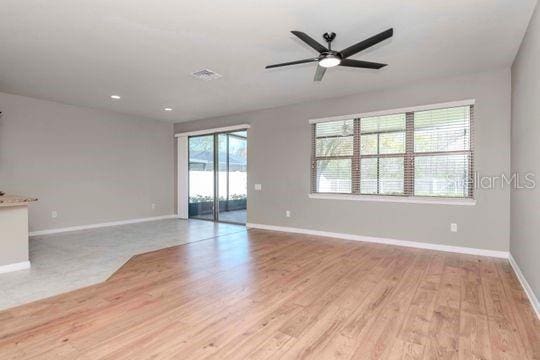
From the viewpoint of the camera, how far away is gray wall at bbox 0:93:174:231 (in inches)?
213

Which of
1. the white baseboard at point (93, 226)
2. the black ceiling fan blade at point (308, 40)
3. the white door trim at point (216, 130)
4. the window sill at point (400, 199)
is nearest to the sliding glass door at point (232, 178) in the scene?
the white door trim at point (216, 130)

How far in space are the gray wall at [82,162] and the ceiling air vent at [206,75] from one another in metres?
3.50

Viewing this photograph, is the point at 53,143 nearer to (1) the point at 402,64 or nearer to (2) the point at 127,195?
(2) the point at 127,195

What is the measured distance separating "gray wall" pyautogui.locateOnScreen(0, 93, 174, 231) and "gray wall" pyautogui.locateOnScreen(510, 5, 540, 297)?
7296 mm

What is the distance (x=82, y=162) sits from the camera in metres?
6.28

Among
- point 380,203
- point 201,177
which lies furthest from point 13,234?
point 380,203

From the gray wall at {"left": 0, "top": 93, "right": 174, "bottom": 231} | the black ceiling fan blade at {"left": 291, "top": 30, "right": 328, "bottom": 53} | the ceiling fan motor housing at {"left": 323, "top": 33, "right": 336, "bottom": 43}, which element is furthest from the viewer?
the gray wall at {"left": 0, "top": 93, "right": 174, "bottom": 231}

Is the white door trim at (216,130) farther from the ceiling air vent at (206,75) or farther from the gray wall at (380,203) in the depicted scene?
the ceiling air vent at (206,75)

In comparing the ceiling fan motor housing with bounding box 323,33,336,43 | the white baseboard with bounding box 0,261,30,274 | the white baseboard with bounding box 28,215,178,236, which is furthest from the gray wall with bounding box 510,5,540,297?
the white baseboard with bounding box 28,215,178,236

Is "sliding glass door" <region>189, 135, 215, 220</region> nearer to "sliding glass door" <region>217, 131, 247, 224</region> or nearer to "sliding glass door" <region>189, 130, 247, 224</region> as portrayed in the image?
"sliding glass door" <region>189, 130, 247, 224</region>

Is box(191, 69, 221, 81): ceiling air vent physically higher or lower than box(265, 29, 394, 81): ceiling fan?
higher

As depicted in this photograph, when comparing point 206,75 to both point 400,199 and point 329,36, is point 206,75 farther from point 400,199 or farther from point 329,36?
point 400,199

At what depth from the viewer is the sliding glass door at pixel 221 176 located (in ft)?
23.6

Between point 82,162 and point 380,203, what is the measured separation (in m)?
6.12
